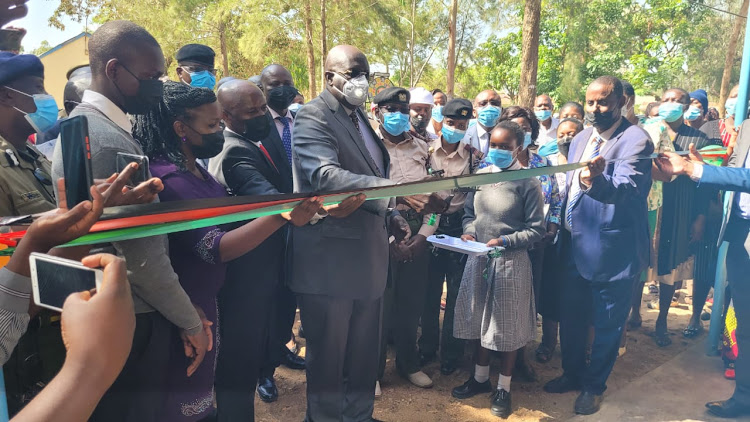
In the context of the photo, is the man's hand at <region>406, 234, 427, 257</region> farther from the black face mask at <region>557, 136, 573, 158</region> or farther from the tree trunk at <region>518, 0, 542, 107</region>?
the tree trunk at <region>518, 0, 542, 107</region>

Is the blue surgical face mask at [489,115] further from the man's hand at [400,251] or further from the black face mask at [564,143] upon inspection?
the man's hand at [400,251]

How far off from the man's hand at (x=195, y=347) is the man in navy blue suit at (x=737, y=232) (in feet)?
9.64

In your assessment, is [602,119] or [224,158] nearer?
[224,158]

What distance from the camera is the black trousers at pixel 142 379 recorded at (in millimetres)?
1790

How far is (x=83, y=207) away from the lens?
1.16 meters

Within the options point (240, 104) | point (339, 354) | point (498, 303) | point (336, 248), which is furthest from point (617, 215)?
point (240, 104)

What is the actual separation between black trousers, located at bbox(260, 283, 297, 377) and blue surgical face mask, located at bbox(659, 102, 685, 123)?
4036 mm

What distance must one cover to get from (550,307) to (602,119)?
1630mm

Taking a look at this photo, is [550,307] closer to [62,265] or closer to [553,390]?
[553,390]

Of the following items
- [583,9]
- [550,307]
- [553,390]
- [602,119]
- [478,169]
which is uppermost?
[583,9]

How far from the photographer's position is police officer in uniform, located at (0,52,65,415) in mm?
1887

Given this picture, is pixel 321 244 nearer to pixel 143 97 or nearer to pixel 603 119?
pixel 143 97

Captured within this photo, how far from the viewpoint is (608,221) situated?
3330mm

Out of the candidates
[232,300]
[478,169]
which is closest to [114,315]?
[232,300]
